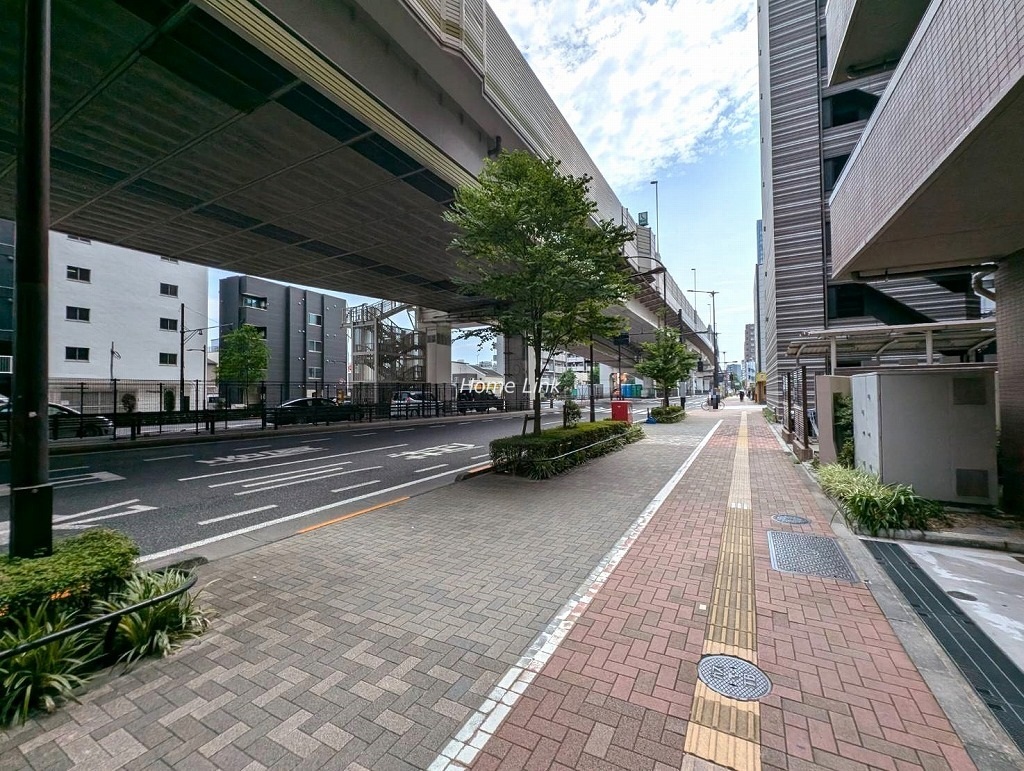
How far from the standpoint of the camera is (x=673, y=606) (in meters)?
3.96

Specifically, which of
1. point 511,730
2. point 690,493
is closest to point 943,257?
point 690,493

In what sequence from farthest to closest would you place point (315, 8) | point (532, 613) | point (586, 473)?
point (586, 473) < point (315, 8) < point (532, 613)

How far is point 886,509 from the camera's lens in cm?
593

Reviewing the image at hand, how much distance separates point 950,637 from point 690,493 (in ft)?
15.9

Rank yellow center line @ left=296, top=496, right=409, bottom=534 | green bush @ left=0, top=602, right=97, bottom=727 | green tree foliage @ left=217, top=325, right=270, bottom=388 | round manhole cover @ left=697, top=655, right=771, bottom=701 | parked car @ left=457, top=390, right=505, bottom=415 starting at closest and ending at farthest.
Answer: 1. green bush @ left=0, top=602, right=97, bottom=727
2. round manhole cover @ left=697, top=655, right=771, bottom=701
3. yellow center line @ left=296, top=496, right=409, bottom=534
4. green tree foliage @ left=217, top=325, right=270, bottom=388
5. parked car @ left=457, top=390, right=505, bottom=415

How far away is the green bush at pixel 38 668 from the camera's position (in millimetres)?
2625

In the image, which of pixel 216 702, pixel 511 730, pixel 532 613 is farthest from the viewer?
pixel 532 613

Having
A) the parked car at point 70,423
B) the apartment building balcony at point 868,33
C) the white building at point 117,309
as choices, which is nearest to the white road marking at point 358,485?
the apartment building balcony at point 868,33

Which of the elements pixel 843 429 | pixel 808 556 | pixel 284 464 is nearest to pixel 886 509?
pixel 808 556

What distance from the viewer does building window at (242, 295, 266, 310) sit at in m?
47.2

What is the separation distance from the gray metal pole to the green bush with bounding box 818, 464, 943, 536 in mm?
8758

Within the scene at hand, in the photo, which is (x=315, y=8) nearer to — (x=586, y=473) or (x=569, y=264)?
(x=569, y=264)

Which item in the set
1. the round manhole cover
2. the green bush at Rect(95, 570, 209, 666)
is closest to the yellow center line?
the green bush at Rect(95, 570, 209, 666)

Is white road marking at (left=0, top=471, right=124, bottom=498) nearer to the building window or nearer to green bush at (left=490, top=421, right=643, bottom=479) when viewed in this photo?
green bush at (left=490, top=421, right=643, bottom=479)
